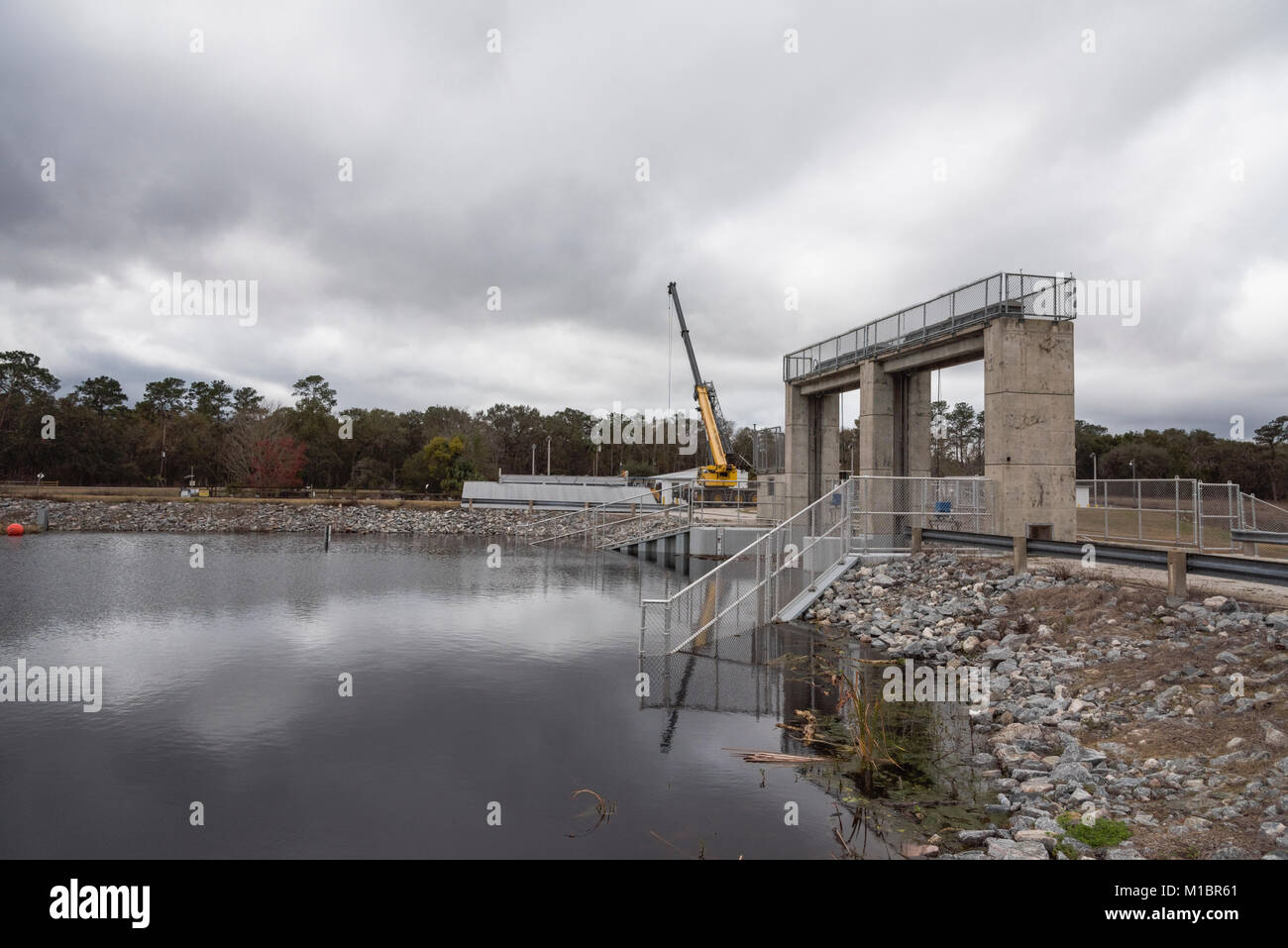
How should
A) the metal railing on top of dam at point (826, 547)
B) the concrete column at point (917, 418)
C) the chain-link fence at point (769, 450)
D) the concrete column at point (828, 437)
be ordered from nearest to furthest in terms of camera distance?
the metal railing on top of dam at point (826, 547)
the concrete column at point (917, 418)
the concrete column at point (828, 437)
the chain-link fence at point (769, 450)

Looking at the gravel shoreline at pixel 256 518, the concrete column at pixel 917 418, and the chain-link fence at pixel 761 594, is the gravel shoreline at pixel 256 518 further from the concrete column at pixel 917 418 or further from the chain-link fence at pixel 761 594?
the chain-link fence at pixel 761 594

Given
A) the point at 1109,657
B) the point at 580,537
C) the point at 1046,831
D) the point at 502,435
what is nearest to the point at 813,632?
the point at 1109,657

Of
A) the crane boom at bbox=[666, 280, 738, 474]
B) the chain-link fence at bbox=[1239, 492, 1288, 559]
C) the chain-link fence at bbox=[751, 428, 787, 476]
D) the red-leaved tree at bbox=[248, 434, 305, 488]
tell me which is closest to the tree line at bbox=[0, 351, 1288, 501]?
the red-leaved tree at bbox=[248, 434, 305, 488]

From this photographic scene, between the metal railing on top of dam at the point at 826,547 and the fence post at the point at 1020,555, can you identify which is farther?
the metal railing on top of dam at the point at 826,547

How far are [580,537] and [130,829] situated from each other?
42213mm

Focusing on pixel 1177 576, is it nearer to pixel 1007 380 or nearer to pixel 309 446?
pixel 1007 380

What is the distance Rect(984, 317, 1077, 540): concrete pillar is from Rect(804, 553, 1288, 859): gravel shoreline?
4.55 metres

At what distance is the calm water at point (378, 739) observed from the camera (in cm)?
815

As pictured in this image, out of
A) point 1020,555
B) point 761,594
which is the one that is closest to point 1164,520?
point 1020,555

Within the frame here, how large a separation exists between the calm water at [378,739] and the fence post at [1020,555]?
226 inches

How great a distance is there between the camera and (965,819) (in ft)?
27.3

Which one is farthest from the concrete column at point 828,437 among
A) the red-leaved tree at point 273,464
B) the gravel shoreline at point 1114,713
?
the red-leaved tree at point 273,464

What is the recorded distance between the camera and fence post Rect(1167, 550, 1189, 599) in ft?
45.8
